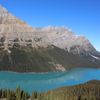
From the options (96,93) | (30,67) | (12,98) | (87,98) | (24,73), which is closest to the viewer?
(12,98)

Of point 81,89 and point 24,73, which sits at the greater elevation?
point 24,73

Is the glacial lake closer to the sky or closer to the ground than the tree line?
closer to the sky

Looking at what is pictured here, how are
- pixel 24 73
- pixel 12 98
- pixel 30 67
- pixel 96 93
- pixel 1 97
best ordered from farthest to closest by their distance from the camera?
pixel 30 67
pixel 24 73
pixel 96 93
pixel 1 97
pixel 12 98

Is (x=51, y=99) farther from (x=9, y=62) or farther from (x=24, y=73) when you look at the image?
(x=9, y=62)

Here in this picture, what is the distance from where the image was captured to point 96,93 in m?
93.8

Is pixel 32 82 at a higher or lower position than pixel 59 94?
higher

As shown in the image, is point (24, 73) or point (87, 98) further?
point (24, 73)

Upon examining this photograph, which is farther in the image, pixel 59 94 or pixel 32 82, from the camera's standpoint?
pixel 32 82

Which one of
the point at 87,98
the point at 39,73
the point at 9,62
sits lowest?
the point at 87,98

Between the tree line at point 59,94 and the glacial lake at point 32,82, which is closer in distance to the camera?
the tree line at point 59,94

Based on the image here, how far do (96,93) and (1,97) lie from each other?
47.3 metres

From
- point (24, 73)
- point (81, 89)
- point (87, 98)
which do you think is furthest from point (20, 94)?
point (24, 73)

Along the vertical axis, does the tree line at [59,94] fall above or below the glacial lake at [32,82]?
below

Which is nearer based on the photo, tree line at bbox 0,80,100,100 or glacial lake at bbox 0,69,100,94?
tree line at bbox 0,80,100,100
